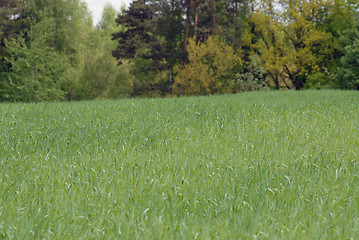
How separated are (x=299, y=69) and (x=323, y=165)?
1184 inches

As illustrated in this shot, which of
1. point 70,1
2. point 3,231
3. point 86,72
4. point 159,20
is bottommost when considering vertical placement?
point 3,231

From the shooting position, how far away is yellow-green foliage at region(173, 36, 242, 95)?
28.9 metres

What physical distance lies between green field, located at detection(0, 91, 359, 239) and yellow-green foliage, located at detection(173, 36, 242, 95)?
22198 mm

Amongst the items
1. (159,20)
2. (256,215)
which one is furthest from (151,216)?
(159,20)

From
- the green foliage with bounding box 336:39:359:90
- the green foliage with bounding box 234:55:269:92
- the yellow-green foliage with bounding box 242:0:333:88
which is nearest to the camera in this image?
the green foliage with bounding box 336:39:359:90

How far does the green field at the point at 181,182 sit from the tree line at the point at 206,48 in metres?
23.0

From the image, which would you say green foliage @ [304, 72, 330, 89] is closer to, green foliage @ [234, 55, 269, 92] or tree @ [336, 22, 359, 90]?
tree @ [336, 22, 359, 90]

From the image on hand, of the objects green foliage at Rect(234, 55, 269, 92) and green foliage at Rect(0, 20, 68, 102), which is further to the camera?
green foliage at Rect(0, 20, 68, 102)

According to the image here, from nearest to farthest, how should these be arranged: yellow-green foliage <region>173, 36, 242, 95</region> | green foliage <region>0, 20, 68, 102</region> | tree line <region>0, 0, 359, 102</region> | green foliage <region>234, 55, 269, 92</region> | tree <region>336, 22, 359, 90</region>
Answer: tree <region>336, 22, 359, 90</region>
yellow-green foliage <region>173, 36, 242, 95</region>
green foliage <region>234, 55, 269, 92</region>
tree line <region>0, 0, 359, 102</region>
green foliage <region>0, 20, 68, 102</region>

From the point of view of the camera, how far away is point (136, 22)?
109 ft

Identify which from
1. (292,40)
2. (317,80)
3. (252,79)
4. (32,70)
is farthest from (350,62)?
(32,70)

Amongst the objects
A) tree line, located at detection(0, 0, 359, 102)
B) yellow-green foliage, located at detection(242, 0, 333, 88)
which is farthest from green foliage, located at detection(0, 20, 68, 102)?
yellow-green foliage, located at detection(242, 0, 333, 88)

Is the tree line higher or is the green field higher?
the tree line

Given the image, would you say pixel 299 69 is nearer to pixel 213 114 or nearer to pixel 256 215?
pixel 213 114
